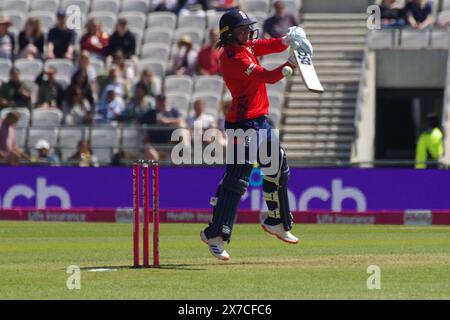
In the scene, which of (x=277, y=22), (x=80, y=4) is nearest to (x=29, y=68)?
(x=80, y=4)

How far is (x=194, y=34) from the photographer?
2484 cm

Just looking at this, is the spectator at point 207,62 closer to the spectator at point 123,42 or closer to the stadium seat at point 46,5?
the spectator at point 123,42

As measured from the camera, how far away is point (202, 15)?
25.2 m

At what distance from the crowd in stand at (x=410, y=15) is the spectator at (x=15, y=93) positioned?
6.18m

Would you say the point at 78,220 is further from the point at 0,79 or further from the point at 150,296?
the point at 150,296

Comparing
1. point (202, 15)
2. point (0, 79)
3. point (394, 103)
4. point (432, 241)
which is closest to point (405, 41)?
point (394, 103)

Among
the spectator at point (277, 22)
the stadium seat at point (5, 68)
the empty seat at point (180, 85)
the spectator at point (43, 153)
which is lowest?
the spectator at point (43, 153)

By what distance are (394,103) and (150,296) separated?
16.1m

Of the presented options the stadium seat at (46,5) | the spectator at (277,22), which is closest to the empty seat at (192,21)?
the spectator at (277,22)

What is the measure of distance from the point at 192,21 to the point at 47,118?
3.38 m

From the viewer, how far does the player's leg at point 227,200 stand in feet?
38.8

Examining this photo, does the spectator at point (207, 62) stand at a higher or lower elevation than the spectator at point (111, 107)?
higher

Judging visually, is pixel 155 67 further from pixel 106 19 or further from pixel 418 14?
pixel 418 14

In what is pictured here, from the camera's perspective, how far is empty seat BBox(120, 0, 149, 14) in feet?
86.2
